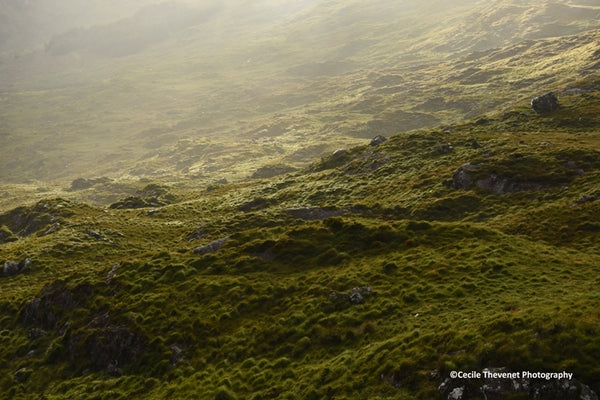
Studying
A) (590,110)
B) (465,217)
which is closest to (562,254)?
(465,217)

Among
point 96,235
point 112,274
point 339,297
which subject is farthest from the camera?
point 96,235

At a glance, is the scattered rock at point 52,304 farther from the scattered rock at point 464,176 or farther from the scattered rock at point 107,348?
the scattered rock at point 464,176

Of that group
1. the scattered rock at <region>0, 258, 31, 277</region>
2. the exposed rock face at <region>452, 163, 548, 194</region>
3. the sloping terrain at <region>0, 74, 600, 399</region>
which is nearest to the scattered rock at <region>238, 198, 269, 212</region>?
the sloping terrain at <region>0, 74, 600, 399</region>

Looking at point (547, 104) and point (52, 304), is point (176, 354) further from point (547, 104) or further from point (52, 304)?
point (547, 104)

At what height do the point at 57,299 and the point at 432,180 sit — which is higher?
the point at 57,299

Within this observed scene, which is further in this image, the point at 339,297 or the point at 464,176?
the point at 464,176

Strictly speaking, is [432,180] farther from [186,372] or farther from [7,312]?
[7,312]

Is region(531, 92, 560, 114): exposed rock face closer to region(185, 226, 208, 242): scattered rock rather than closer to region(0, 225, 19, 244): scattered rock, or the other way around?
region(185, 226, 208, 242): scattered rock

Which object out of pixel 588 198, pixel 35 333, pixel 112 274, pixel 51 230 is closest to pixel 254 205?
pixel 51 230
